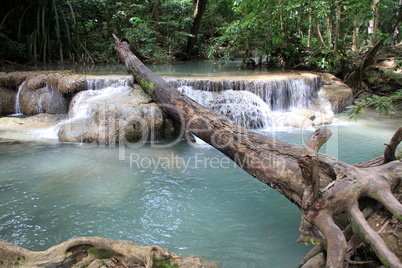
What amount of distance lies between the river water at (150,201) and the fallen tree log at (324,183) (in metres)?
0.60

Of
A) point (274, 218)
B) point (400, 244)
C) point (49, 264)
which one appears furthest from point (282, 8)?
point (49, 264)

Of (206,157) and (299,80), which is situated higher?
(299,80)

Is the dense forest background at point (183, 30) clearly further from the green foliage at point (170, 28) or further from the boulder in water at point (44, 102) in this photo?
the boulder in water at point (44, 102)

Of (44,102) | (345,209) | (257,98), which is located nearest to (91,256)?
(345,209)

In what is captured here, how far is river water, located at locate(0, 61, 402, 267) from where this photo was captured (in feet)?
8.24

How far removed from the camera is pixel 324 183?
2141mm

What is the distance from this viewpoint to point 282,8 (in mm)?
8258

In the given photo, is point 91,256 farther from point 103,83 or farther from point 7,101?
point 7,101

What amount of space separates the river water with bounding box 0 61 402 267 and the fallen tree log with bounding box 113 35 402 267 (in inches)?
23.5

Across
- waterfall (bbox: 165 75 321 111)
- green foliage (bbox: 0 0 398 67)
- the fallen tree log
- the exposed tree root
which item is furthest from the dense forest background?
the exposed tree root

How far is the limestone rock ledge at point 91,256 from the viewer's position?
5.78 feet

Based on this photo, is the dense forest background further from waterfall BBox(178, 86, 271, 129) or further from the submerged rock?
the submerged rock

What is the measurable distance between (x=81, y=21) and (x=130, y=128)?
861cm

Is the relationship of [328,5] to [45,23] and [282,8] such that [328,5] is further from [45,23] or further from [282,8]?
[45,23]
